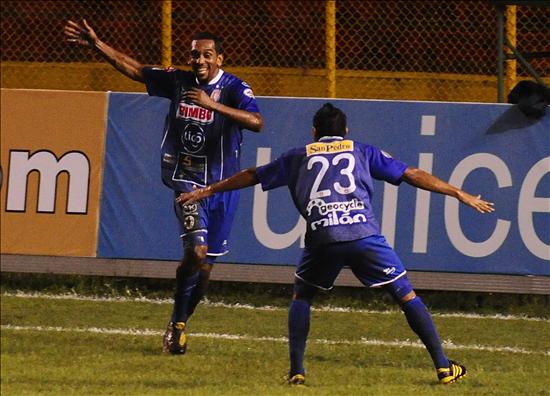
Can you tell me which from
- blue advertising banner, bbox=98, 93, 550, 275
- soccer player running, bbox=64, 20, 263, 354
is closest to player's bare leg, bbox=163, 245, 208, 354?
soccer player running, bbox=64, 20, 263, 354

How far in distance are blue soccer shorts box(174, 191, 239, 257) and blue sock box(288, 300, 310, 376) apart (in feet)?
4.37

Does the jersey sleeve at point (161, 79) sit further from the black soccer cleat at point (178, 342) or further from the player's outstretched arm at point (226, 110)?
the black soccer cleat at point (178, 342)

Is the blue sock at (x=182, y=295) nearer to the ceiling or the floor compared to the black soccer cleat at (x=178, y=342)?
nearer to the ceiling

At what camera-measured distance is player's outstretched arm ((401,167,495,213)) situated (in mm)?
7133

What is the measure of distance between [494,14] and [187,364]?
17.1 feet

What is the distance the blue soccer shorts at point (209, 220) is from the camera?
28.4 ft

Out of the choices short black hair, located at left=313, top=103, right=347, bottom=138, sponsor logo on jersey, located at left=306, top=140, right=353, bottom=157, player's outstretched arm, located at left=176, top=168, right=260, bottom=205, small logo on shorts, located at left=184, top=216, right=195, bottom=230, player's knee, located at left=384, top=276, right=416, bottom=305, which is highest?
short black hair, located at left=313, top=103, right=347, bottom=138

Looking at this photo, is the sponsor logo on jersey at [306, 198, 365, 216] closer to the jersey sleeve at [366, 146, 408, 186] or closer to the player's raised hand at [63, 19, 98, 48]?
the jersey sleeve at [366, 146, 408, 186]

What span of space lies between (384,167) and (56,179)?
177 inches

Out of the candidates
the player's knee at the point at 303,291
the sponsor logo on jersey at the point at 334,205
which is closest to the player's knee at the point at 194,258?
the player's knee at the point at 303,291

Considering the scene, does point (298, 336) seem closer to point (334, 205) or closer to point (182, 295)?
point (334, 205)

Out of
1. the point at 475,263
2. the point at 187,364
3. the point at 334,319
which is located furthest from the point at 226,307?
the point at 187,364

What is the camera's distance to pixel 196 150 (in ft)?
28.8

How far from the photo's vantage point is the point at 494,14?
1195 cm
